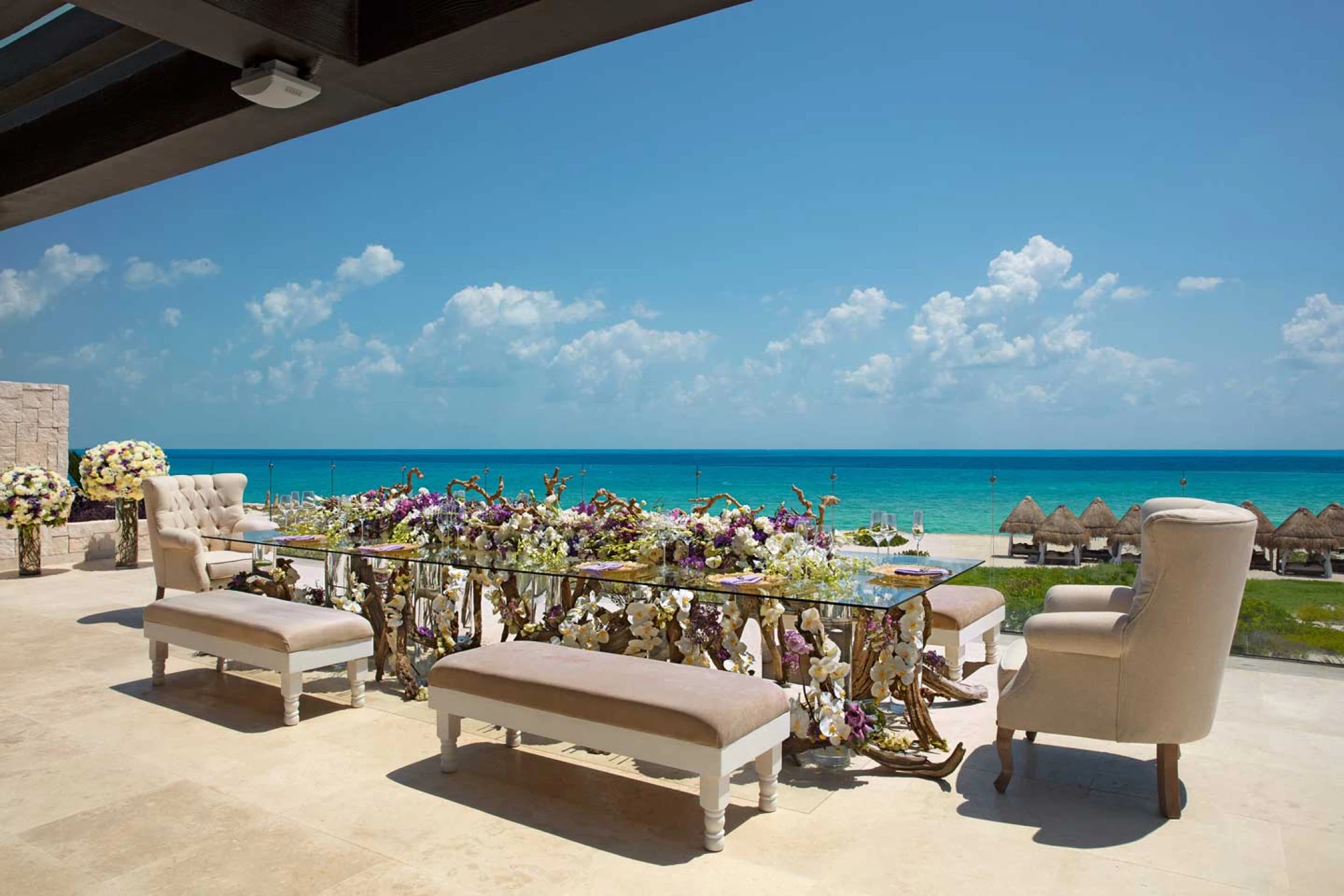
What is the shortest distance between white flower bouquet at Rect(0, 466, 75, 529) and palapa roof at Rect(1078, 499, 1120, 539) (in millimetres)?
9033

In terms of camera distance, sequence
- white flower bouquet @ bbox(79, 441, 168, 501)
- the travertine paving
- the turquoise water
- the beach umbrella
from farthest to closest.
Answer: white flower bouquet @ bbox(79, 441, 168, 501) < the beach umbrella < the turquoise water < the travertine paving

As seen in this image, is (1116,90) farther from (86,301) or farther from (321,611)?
(86,301)

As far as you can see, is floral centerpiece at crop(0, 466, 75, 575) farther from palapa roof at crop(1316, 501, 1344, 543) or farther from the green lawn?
palapa roof at crop(1316, 501, 1344, 543)

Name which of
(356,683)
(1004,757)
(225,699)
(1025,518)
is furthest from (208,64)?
(1025,518)

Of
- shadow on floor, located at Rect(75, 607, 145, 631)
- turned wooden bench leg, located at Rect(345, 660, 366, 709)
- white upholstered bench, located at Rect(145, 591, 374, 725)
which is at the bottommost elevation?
shadow on floor, located at Rect(75, 607, 145, 631)

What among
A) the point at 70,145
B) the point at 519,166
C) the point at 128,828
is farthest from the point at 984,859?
the point at 519,166

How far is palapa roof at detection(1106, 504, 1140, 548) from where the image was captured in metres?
6.08

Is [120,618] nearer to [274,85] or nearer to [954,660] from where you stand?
[274,85]

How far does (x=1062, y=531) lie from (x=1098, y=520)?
35cm

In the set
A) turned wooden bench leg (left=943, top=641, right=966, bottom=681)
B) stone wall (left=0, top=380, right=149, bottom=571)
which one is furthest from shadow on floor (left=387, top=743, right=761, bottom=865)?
stone wall (left=0, top=380, right=149, bottom=571)

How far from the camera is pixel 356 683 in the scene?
4051 millimetres

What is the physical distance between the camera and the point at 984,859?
252 centimetres

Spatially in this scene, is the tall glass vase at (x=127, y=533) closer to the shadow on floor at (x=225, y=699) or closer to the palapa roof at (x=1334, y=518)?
the shadow on floor at (x=225, y=699)

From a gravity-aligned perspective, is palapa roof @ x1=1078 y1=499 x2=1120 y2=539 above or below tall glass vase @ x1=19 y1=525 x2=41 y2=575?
above
